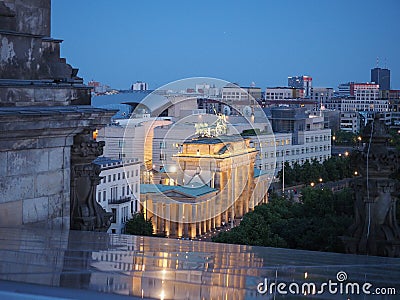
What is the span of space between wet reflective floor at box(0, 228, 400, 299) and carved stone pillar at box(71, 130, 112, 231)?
26.0 inches

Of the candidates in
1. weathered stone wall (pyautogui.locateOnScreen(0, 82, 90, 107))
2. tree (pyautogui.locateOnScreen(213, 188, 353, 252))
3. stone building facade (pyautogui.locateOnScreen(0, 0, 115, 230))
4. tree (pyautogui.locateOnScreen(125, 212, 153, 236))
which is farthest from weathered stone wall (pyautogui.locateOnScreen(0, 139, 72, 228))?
tree (pyautogui.locateOnScreen(125, 212, 153, 236))

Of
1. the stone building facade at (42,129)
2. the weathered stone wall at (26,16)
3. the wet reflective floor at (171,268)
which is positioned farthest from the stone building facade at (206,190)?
the wet reflective floor at (171,268)

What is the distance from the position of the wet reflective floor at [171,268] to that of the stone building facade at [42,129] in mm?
413

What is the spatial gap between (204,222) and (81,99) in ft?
208

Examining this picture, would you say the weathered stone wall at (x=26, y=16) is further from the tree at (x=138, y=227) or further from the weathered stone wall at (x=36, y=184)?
the tree at (x=138, y=227)

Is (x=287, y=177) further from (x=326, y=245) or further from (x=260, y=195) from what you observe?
(x=326, y=245)

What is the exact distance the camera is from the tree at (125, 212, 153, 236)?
56.3 metres

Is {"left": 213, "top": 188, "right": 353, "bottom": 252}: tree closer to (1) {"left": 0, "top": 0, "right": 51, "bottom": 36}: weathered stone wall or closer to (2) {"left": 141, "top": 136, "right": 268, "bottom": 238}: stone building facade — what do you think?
(1) {"left": 0, "top": 0, "right": 51, "bottom": 36}: weathered stone wall

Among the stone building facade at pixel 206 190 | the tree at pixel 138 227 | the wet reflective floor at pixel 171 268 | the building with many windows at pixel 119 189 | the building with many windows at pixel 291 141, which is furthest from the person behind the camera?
the building with many windows at pixel 291 141

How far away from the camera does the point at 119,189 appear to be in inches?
2421

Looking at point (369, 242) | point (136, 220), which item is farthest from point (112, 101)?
point (369, 242)

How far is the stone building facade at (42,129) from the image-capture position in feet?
24.2

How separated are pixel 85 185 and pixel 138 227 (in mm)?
48498

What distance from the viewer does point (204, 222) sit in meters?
71.2
